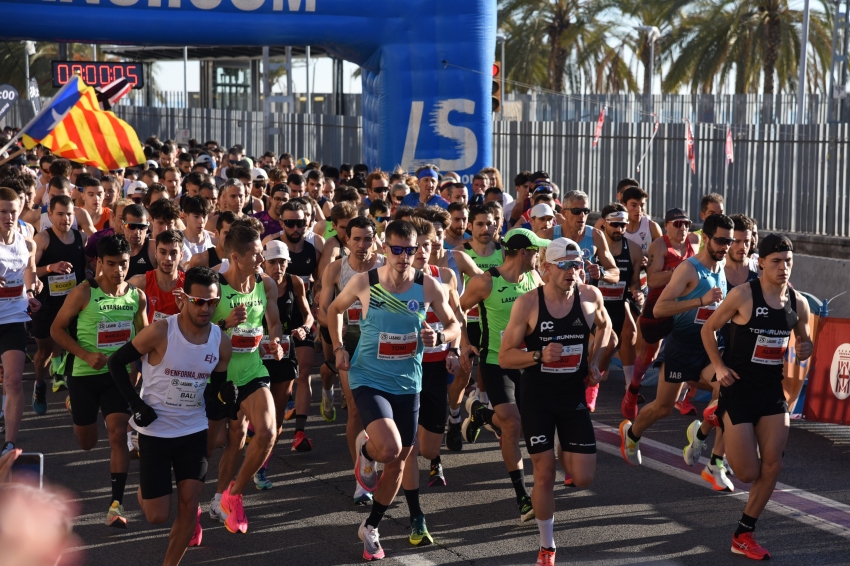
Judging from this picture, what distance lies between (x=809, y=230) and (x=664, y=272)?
8882mm

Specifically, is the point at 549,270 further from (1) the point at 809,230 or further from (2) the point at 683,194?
(2) the point at 683,194

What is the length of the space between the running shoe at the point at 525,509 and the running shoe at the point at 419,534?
689mm

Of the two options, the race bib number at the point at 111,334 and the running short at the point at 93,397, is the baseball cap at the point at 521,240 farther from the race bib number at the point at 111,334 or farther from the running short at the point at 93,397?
the running short at the point at 93,397

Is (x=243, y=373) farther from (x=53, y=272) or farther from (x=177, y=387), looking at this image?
(x=53, y=272)

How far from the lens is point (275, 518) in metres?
7.02

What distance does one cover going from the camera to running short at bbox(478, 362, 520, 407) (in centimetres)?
714

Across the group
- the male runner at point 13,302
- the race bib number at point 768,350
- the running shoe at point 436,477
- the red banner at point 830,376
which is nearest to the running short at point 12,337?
the male runner at point 13,302

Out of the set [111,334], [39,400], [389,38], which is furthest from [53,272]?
[389,38]

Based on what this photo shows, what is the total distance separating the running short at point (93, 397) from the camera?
7047mm

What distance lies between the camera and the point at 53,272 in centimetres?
938

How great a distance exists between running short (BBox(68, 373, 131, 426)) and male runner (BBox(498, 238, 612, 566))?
2.43 metres

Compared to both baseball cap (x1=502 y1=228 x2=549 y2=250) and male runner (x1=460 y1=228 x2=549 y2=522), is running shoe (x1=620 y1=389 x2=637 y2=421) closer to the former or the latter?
male runner (x1=460 y1=228 x2=549 y2=522)

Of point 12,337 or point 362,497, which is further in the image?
point 12,337

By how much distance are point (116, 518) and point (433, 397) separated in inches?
79.1
